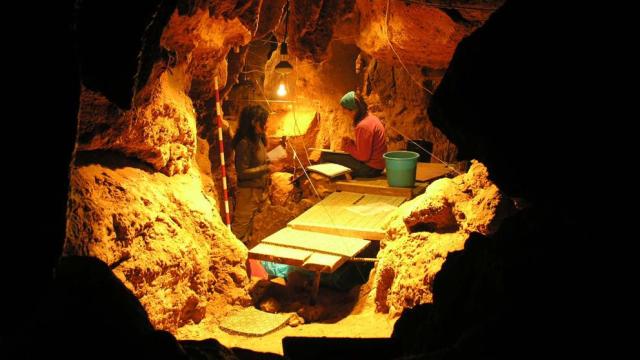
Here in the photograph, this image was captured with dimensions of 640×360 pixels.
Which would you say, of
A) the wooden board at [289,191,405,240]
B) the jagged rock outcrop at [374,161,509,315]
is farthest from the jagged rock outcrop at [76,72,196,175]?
the jagged rock outcrop at [374,161,509,315]

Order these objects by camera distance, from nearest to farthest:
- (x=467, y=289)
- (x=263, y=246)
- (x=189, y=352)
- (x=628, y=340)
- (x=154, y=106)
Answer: (x=628, y=340)
(x=189, y=352)
(x=467, y=289)
(x=154, y=106)
(x=263, y=246)

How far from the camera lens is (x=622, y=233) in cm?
248

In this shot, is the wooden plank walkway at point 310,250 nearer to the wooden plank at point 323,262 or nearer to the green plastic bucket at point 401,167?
the wooden plank at point 323,262

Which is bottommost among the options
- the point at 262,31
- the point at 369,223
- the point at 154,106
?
the point at 369,223

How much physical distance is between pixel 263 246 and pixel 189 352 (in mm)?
4566

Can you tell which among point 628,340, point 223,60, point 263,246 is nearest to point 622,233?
point 628,340

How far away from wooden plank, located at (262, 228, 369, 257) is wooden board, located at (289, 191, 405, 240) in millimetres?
107

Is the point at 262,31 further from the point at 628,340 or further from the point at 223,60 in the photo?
the point at 628,340

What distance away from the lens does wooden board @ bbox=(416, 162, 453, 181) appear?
10.5m

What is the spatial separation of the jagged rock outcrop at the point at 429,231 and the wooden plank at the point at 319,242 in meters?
0.50

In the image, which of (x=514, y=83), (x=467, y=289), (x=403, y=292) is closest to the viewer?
(x=514, y=83)

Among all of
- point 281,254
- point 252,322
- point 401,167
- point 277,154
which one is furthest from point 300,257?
point 277,154

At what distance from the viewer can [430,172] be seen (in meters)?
11.0

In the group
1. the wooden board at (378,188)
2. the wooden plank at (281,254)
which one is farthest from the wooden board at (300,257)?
the wooden board at (378,188)
